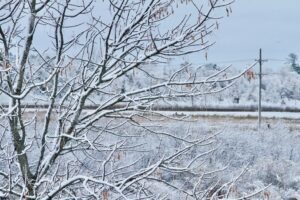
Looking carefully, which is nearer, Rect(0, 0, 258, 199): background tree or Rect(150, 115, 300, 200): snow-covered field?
Rect(0, 0, 258, 199): background tree

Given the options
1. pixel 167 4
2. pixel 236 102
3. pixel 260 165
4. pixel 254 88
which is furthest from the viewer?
pixel 254 88

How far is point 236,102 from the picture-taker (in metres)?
42.7

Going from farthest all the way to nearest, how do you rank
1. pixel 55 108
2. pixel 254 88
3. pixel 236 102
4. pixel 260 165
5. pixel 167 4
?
pixel 254 88 < pixel 236 102 < pixel 260 165 < pixel 55 108 < pixel 167 4

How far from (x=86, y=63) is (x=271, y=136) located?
18402 mm

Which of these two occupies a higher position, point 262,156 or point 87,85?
point 87,85

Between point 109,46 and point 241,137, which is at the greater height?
point 109,46

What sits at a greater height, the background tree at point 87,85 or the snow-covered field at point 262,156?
the background tree at point 87,85

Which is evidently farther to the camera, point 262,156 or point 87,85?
point 262,156

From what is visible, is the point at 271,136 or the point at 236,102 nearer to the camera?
the point at 271,136

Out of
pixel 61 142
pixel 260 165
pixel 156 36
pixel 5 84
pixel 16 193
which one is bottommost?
pixel 260 165

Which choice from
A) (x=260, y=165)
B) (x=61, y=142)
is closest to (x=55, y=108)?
(x=61, y=142)

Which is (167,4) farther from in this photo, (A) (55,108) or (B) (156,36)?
(A) (55,108)

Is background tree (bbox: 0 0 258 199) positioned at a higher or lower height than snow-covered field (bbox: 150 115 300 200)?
higher

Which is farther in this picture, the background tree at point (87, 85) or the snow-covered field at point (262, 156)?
the snow-covered field at point (262, 156)
